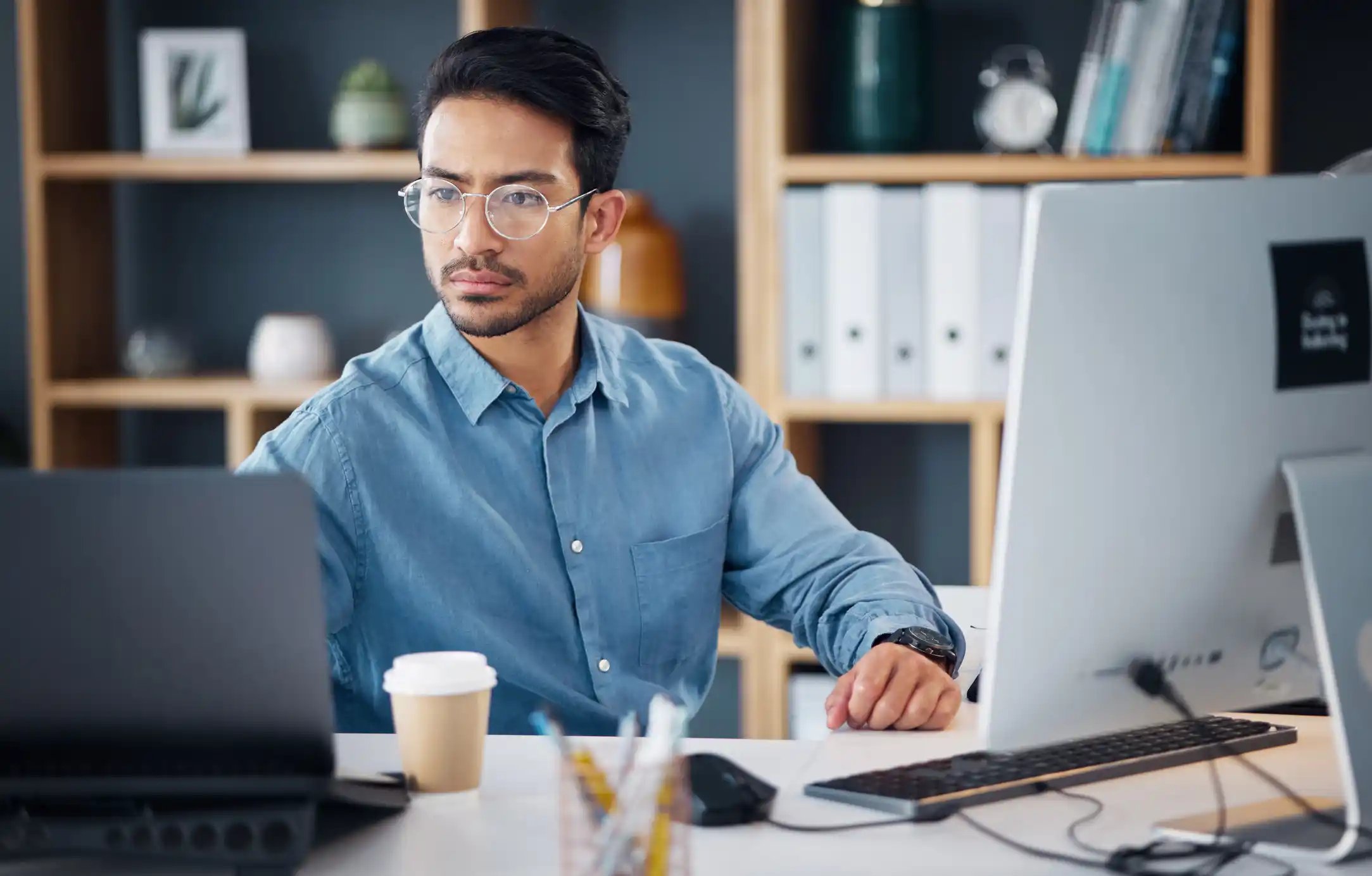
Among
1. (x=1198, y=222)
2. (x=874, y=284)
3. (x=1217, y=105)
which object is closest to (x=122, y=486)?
(x=1198, y=222)

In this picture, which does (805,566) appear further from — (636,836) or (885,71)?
(885,71)

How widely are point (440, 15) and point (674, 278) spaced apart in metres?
0.71

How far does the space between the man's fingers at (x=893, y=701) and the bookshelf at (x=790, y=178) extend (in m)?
1.35

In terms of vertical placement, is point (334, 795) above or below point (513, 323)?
below

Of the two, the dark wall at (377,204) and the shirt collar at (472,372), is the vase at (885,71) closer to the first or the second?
the dark wall at (377,204)

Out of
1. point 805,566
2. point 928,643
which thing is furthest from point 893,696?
point 805,566

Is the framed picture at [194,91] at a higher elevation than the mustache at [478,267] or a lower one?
higher

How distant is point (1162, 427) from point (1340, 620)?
187 mm

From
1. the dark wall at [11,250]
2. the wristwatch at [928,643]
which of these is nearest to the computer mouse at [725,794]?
the wristwatch at [928,643]

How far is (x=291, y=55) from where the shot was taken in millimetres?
3188

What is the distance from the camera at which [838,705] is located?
4.86 ft

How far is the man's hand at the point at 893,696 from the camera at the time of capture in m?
1.46

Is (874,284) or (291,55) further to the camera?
(291,55)

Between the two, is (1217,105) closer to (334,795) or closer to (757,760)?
(757,760)
